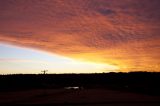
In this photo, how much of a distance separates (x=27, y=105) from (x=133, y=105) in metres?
8.17

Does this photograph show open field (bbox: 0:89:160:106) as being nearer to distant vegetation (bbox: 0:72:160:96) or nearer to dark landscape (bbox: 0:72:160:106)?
dark landscape (bbox: 0:72:160:106)

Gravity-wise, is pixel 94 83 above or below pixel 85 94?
above

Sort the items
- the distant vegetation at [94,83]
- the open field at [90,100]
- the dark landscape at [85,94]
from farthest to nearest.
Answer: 1. the distant vegetation at [94,83]
2. the dark landscape at [85,94]
3. the open field at [90,100]

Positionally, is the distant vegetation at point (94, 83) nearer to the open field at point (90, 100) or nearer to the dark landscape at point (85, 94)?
the dark landscape at point (85, 94)

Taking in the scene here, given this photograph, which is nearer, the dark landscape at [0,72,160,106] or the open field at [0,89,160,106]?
the open field at [0,89,160,106]

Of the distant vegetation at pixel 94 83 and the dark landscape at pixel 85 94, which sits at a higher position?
the distant vegetation at pixel 94 83

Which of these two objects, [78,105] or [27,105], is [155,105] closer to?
[78,105]

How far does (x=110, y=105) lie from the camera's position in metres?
23.4

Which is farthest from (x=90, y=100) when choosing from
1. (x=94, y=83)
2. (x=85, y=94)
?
(x=94, y=83)

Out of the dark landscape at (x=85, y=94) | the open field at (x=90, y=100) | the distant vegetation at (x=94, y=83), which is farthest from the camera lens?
the distant vegetation at (x=94, y=83)

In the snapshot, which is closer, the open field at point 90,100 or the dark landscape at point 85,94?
the open field at point 90,100

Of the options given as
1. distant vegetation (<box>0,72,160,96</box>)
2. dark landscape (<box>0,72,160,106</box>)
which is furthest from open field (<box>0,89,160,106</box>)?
distant vegetation (<box>0,72,160,96</box>)

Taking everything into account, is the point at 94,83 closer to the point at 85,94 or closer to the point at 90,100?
the point at 85,94

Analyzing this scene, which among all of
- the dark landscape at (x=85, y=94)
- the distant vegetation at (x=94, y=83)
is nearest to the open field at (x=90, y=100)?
the dark landscape at (x=85, y=94)
